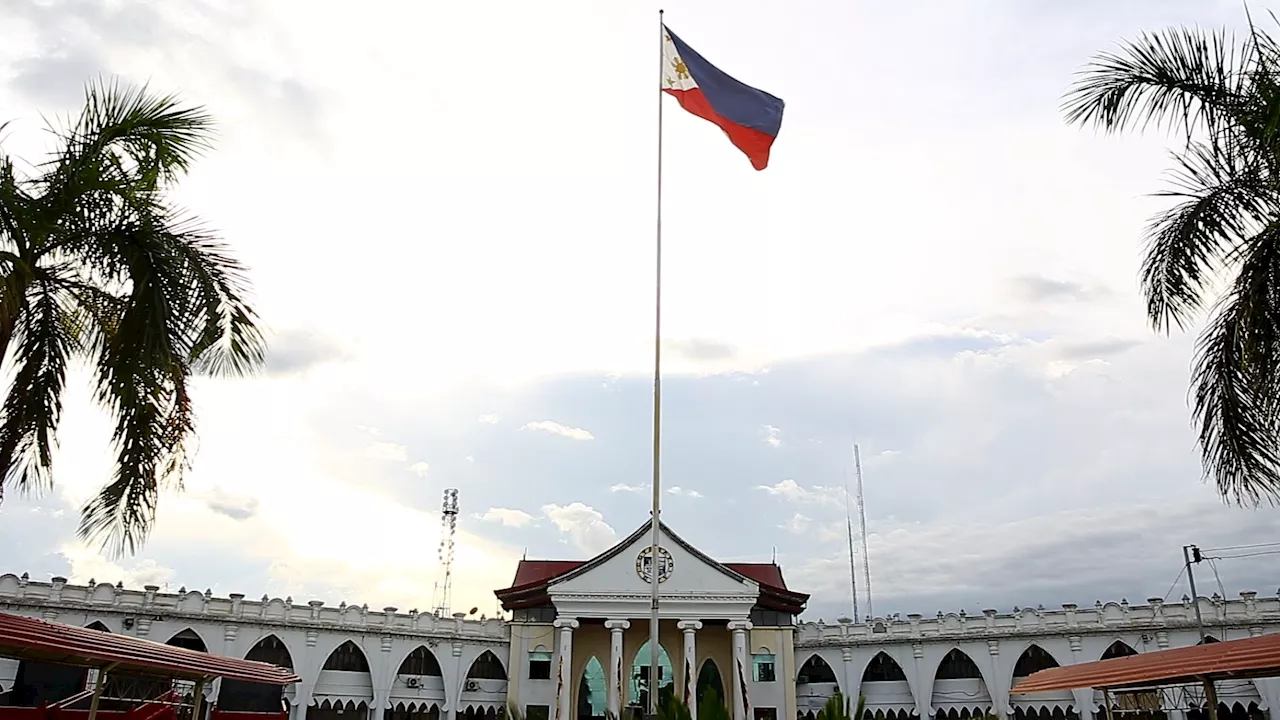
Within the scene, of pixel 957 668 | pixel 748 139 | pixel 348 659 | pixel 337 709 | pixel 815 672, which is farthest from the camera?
pixel 815 672

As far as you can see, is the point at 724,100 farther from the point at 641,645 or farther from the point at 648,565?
the point at 641,645

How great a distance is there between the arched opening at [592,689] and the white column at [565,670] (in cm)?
127

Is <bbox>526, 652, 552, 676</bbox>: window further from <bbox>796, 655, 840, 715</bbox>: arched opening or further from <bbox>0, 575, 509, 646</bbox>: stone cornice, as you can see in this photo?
<bbox>796, 655, 840, 715</bbox>: arched opening

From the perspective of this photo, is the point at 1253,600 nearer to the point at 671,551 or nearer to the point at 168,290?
the point at 671,551

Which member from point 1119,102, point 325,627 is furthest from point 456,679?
point 1119,102

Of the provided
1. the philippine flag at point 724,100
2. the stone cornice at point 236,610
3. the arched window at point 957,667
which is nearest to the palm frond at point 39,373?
the philippine flag at point 724,100

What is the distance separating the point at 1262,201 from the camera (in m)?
8.93

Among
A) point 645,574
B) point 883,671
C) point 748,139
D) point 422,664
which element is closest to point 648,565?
point 645,574

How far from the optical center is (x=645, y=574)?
36.0 m

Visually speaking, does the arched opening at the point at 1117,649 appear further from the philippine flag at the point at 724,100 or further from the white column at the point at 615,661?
the philippine flag at the point at 724,100

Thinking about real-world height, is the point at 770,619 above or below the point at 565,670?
above

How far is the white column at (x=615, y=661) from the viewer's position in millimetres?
33812

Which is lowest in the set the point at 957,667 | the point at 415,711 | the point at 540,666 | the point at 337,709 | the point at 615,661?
the point at 415,711

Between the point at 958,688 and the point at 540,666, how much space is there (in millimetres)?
16865
